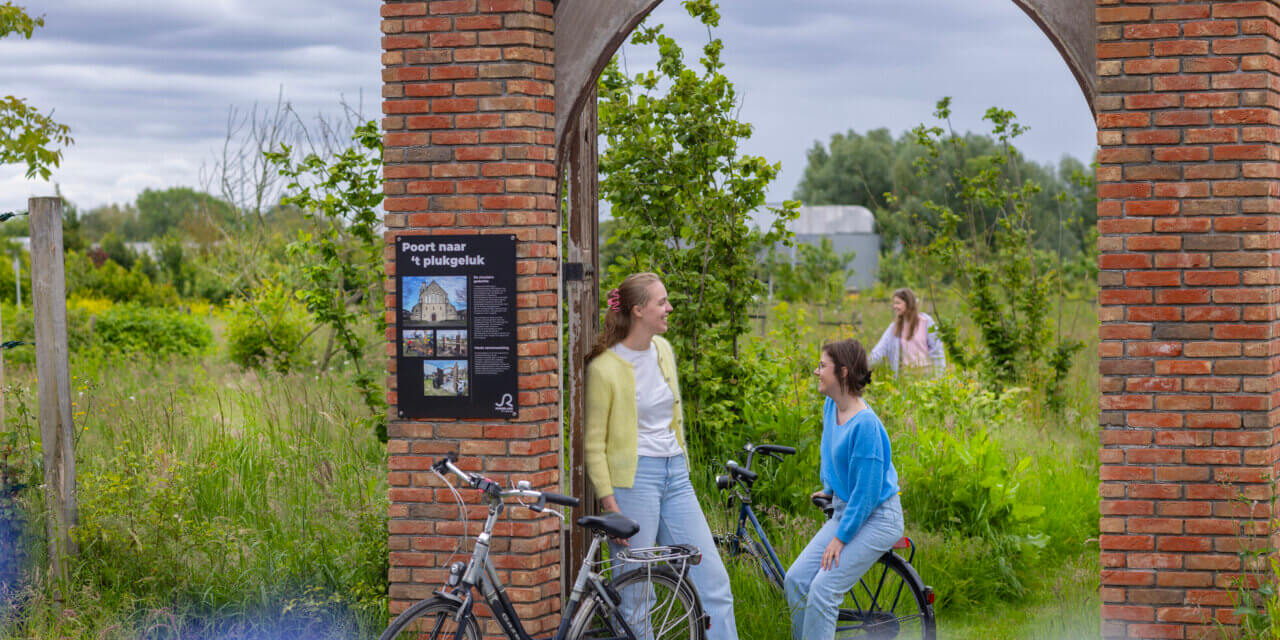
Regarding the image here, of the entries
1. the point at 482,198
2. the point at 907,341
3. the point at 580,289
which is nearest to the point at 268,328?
the point at 907,341

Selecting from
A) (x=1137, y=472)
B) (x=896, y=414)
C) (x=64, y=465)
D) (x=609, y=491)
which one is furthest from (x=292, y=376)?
(x=1137, y=472)

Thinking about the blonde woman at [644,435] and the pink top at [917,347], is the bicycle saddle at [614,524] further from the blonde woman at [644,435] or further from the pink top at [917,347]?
the pink top at [917,347]

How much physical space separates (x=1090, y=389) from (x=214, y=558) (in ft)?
29.2

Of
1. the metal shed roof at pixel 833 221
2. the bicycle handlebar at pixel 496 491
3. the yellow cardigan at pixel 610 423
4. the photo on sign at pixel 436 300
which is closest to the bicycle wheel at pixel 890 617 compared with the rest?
the yellow cardigan at pixel 610 423

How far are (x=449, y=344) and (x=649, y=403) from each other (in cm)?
106

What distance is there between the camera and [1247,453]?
4922 mm

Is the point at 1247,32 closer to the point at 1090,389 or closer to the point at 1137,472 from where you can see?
the point at 1137,472

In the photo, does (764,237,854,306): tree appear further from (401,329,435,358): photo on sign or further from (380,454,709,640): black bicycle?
(380,454,709,640): black bicycle

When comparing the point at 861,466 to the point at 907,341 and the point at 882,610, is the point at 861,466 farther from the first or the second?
the point at 907,341

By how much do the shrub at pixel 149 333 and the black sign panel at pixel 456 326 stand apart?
37.8 feet

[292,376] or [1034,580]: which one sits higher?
[292,376]

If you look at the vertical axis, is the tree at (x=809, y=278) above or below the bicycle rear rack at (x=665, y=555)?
above

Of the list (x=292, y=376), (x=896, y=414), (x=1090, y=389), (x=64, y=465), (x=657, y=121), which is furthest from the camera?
(x=1090, y=389)

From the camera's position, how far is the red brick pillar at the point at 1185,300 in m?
4.90
